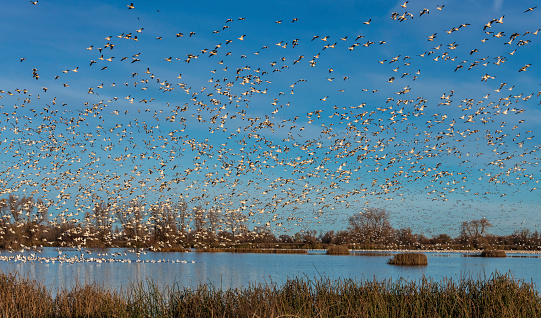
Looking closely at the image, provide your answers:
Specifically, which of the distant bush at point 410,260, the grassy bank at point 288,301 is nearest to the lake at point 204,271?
the distant bush at point 410,260

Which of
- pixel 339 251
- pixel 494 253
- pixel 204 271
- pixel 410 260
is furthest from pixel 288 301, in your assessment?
pixel 494 253

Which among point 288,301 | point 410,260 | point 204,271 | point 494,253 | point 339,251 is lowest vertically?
point 494,253

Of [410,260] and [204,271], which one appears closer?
[204,271]

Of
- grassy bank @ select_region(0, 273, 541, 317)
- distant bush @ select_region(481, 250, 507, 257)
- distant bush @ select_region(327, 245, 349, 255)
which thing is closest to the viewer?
grassy bank @ select_region(0, 273, 541, 317)

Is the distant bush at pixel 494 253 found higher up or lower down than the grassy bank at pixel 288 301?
lower down

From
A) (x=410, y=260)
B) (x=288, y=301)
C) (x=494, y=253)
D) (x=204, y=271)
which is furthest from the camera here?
(x=494, y=253)

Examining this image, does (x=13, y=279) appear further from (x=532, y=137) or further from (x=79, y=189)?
(x=532, y=137)

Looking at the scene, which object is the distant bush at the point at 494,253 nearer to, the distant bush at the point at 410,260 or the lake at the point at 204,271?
the lake at the point at 204,271

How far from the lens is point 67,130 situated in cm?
3334

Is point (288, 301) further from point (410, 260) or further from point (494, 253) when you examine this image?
point (494, 253)

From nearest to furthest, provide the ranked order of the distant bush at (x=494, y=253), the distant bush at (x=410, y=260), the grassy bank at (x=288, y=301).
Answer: the grassy bank at (x=288, y=301) → the distant bush at (x=410, y=260) → the distant bush at (x=494, y=253)

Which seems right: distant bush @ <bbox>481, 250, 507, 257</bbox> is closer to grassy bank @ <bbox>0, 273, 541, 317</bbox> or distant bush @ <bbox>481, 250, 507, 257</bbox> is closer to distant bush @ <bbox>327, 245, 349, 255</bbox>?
distant bush @ <bbox>327, 245, 349, 255</bbox>

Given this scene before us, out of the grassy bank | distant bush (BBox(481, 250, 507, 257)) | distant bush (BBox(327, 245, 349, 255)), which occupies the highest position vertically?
the grassy bank

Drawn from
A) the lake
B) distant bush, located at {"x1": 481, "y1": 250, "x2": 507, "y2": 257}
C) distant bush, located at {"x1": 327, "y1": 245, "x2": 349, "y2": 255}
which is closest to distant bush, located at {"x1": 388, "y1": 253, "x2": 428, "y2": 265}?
the lake
